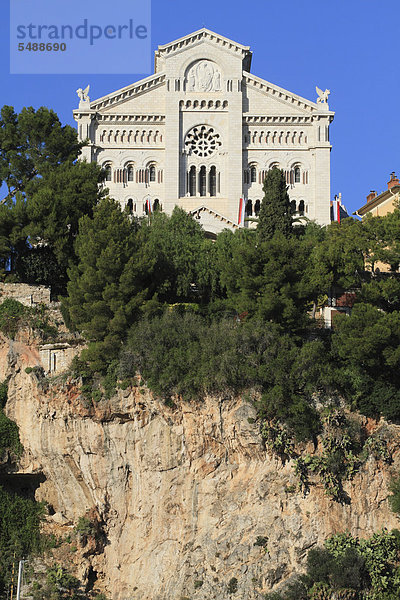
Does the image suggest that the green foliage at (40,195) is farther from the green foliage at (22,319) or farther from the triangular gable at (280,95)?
the triangular gable at (280,95)

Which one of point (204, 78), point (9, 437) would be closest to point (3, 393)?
point (9, 437)

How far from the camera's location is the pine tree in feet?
166

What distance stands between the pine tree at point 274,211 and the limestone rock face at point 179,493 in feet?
42.6

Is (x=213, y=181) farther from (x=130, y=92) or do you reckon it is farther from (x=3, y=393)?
(x=3, y=393)

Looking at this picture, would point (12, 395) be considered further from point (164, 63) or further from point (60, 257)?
Answer: point (164, 63)

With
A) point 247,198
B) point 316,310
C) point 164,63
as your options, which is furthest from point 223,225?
point 316,310

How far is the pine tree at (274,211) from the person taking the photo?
1992 inches

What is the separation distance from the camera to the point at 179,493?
40.5 metres

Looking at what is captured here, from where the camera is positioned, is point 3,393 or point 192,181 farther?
point 192,181

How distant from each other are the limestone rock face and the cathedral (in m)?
26.3

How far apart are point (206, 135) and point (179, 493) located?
1337 inches

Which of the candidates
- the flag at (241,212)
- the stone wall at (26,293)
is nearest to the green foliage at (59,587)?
the stone wall at (26,293)

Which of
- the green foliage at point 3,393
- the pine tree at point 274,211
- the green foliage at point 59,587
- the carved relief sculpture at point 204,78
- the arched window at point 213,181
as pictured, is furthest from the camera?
the carved relief sculpture at point 204,78

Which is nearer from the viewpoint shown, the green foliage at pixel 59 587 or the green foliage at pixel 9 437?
the green foliage at pixel 59 587
